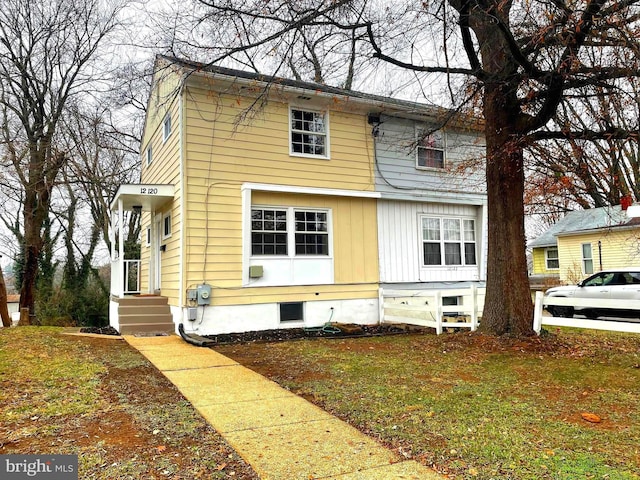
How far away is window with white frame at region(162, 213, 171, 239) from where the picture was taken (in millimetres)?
11867

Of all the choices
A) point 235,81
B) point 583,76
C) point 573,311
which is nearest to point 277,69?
point 235,81

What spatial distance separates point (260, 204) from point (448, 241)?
5594 mm

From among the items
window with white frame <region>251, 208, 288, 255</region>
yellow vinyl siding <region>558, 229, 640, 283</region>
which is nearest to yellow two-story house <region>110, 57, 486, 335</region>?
window with white frame <region>251, 208, 288, 255</region>

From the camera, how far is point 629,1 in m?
6.51

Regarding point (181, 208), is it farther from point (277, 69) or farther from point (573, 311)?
point (573, 311)

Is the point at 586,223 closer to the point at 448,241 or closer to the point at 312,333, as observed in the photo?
the point at 448,241

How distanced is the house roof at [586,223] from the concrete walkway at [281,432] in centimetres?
2136

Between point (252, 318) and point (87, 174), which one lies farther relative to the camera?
point (87, 174)

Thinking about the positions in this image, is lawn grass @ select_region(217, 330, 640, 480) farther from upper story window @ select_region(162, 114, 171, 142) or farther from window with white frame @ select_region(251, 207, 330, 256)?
upper story window @ select_region(162, 114, 171, 142)

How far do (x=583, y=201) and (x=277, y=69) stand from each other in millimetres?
28490

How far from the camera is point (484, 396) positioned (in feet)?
17.2

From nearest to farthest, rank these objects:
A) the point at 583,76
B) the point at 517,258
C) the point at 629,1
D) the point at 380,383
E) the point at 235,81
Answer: the point at 380,383 → the point at 629,1 → the point at 583,76 → the point at 517,258 → the point at 235,81

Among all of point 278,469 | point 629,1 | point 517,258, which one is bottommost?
point 278,469

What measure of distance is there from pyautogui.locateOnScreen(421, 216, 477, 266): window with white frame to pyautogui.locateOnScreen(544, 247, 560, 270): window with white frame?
719 inches
